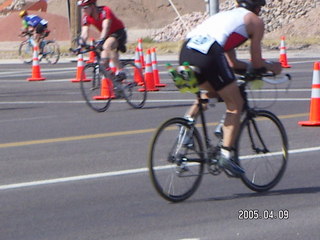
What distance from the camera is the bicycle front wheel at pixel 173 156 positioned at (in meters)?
8.26

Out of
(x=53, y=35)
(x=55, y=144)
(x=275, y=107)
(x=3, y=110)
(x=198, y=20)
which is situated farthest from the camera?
(x=53, y=35)

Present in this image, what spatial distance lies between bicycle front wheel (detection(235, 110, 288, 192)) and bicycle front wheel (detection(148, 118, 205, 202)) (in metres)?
0.62

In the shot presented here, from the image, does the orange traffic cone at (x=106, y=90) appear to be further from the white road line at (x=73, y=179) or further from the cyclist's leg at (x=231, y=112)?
the cyclist's leg at (x=231, y=112)

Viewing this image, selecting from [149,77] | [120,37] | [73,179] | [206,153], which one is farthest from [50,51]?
[206,153]

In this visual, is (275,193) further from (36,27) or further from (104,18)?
(36,27)

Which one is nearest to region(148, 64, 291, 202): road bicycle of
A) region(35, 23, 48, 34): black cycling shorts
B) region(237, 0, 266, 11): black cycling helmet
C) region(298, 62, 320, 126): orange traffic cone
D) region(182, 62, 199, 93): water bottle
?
region(182, 62, 199, 93): water bottle

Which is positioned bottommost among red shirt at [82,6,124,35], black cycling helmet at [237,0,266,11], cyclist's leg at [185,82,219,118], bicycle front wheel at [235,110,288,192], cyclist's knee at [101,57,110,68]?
bicycle front wheel at [235,110,288,192]

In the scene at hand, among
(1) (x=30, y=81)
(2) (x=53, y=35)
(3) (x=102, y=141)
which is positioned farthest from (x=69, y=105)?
(2) (x=53, y=35)

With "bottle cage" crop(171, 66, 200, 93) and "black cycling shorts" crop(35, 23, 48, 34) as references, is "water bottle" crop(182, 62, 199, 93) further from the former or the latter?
"black cycling shorts" crop(35, 23, 48, 34)

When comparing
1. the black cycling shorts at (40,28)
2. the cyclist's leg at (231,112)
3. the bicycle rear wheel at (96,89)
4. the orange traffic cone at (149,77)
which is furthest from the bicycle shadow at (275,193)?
the black cycling shorts at (40,28)

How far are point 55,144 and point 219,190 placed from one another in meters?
3.89

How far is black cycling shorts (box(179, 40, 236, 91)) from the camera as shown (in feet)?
26.9

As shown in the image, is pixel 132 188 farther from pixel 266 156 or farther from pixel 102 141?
pixel 102 141

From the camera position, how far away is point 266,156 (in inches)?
355
